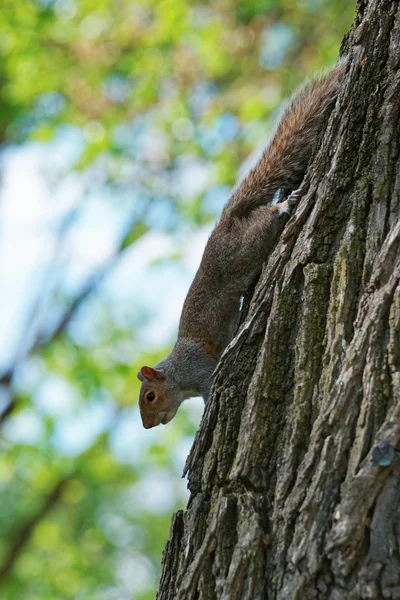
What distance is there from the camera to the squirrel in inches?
119

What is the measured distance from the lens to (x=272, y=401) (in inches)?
83.0

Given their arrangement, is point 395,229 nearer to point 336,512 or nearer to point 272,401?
point 272,401

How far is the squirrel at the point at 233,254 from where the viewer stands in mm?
3023

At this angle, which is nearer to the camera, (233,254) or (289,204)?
(289,204)

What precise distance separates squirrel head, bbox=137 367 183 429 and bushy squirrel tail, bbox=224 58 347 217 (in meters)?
1.60

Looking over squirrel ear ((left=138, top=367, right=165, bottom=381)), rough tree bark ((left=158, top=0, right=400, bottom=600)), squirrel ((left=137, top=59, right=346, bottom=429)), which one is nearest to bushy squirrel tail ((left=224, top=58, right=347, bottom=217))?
squirrel ((left=137, top=59, right=346, bottom=429))

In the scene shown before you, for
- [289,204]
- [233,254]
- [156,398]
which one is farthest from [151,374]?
[289,204]

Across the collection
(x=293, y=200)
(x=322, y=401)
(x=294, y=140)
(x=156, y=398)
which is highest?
(x=294, y=140)

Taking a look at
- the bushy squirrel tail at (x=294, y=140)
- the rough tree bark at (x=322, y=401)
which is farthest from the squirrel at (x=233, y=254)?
the rough tree bark at (x=322, y=401)

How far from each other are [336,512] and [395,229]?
84 cm

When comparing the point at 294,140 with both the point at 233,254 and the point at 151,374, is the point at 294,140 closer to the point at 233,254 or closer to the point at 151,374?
the point at 233,254

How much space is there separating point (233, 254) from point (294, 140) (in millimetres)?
699

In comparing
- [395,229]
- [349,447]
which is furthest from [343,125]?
[349,447]

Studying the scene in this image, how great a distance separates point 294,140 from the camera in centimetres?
306
